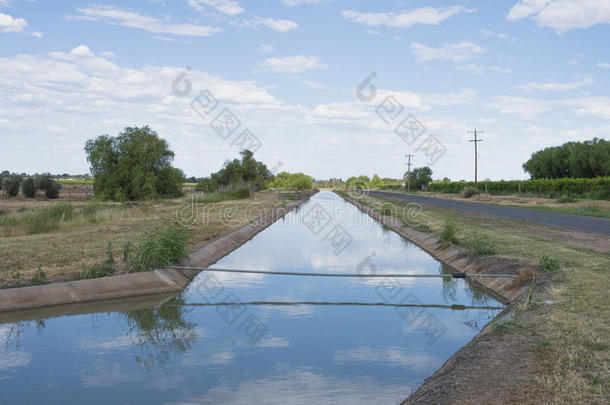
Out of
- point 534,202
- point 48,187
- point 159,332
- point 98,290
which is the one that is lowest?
point 159,332

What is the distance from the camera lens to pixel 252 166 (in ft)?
226

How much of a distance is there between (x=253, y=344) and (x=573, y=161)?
2865 inches

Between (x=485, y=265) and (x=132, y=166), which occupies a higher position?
(x=132, y=166)

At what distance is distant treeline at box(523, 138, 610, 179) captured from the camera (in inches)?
2569

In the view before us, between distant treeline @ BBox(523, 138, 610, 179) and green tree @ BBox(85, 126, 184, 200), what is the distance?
51.4m

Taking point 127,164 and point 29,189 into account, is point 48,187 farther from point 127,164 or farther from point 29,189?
point 127,164

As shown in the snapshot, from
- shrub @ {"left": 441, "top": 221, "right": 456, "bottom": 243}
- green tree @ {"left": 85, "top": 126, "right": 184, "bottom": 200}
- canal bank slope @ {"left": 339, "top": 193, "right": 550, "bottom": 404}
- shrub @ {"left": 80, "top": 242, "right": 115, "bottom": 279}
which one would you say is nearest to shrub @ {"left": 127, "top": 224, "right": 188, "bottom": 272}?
shrub @ {"left": 80, "top": 242, "right": 115, "bottom": 279}

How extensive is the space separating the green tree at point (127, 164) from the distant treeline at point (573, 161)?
169ft

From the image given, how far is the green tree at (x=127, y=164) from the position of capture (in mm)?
39219

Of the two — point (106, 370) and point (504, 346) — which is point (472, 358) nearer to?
point (504, 346)

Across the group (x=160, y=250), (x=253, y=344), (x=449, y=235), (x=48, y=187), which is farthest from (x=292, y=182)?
(x=253, y=344)

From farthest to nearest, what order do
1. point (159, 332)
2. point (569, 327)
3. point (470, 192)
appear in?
point (470, 192), point (159, 332), point (569, 327)

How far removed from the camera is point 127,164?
39.4m

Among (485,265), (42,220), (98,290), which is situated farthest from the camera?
(42,220)
